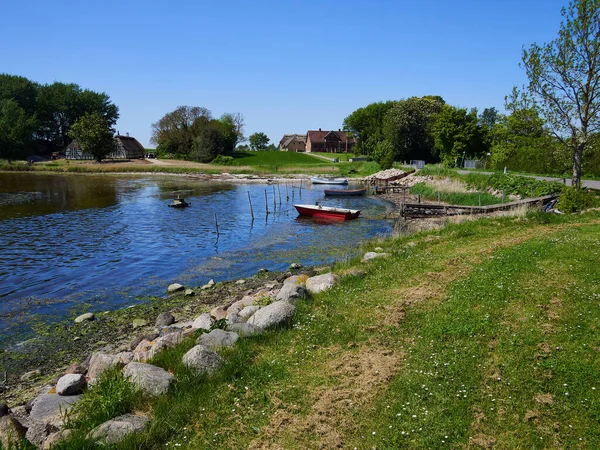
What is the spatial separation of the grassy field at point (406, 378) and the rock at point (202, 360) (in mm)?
224

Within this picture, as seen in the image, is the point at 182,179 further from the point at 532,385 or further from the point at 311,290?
the point at 532,385

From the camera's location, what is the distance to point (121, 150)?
11919cm

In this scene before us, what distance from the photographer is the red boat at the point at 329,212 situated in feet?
127

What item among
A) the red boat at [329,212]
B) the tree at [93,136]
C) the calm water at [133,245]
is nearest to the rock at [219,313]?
the calm water at [133,245]

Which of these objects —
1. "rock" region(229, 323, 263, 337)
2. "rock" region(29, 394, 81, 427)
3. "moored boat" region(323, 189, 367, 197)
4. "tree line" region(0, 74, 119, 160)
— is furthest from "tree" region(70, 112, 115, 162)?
"rock" region(29, 394, 81, 427)

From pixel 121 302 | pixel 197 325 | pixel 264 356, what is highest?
pixel 264 356

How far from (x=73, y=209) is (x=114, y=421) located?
4473cm

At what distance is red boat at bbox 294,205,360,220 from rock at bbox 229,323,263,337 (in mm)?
29191

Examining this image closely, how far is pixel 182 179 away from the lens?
287 ft

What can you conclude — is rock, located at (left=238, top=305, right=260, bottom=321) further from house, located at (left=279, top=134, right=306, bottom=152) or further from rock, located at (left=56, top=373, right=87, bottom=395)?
house, located at (left=279, top=134, right=306, bottom=152)

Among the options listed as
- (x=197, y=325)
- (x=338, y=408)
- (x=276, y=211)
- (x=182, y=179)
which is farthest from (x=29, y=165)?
(x=338, y=408)

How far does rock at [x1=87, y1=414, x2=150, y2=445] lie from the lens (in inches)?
239

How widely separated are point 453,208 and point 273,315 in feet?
99.7

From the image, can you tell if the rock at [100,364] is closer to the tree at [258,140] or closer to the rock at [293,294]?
the rock at [293,294]
